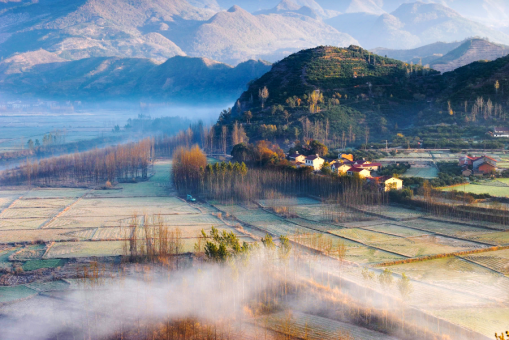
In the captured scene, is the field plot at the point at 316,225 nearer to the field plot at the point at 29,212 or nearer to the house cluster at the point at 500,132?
the field plot at the point at 29,212

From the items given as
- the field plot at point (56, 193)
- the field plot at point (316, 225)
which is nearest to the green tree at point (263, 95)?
the field plot at point (56, 193)

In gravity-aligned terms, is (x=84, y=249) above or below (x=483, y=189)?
below

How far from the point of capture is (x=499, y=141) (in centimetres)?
5659

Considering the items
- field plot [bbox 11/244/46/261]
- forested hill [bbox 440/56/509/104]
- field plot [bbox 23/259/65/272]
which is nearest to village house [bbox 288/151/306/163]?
field plot [bbox 11/244/46/261]

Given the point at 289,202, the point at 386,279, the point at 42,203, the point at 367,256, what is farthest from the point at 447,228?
the point at 42,203

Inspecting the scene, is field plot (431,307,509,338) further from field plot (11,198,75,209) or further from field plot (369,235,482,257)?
field plot (11,198,75,209)

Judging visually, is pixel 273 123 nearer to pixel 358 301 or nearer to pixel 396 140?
pixel 396 140

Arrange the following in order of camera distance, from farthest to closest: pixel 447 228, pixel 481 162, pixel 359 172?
pixel 481 162
pixel 359 172
pixel 447 228

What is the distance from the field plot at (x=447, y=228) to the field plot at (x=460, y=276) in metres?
4.27

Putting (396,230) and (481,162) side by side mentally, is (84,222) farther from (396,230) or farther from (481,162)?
(481,162)

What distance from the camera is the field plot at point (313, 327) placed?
795 inches

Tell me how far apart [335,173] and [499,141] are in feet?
76.6

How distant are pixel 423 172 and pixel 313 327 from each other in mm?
29130

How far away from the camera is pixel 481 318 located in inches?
827
